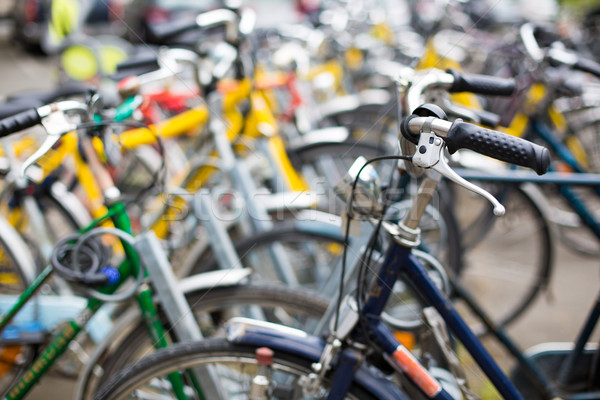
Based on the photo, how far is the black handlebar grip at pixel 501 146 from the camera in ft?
3.33

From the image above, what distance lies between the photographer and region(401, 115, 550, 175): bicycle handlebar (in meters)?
1.01

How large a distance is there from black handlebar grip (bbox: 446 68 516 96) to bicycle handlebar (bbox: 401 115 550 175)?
0.53 m

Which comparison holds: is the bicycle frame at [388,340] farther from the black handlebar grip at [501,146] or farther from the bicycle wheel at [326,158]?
the bicycle wheel at [326,158]

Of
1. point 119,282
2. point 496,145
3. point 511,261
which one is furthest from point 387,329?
point 511,261

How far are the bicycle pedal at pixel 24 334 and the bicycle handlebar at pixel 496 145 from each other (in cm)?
181

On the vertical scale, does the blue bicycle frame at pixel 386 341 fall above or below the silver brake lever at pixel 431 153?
below

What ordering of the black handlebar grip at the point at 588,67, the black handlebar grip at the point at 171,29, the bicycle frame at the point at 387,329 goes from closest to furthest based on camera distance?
1. the bicycle frame at the point at 387,329
2. the black handlebar grip at the point at 588,67
3. the black handlebar grip at the point at 171,29

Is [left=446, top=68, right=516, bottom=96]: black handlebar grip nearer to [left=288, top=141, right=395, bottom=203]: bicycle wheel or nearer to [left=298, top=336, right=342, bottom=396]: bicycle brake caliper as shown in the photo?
[left=298, top=336, right=342, bottom=396]: bicycle brake caliper

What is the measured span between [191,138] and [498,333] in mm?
2093

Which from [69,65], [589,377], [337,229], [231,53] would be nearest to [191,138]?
[231,53]

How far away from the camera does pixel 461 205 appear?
12.4ft

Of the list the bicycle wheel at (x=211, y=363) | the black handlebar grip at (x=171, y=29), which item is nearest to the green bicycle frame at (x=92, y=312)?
the bicycle wheel at (x=211, y=363)

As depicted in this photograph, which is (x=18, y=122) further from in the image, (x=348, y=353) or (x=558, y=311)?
(x=558, y=311)

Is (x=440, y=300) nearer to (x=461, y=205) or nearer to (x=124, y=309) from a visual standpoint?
(x=124, y=309)
